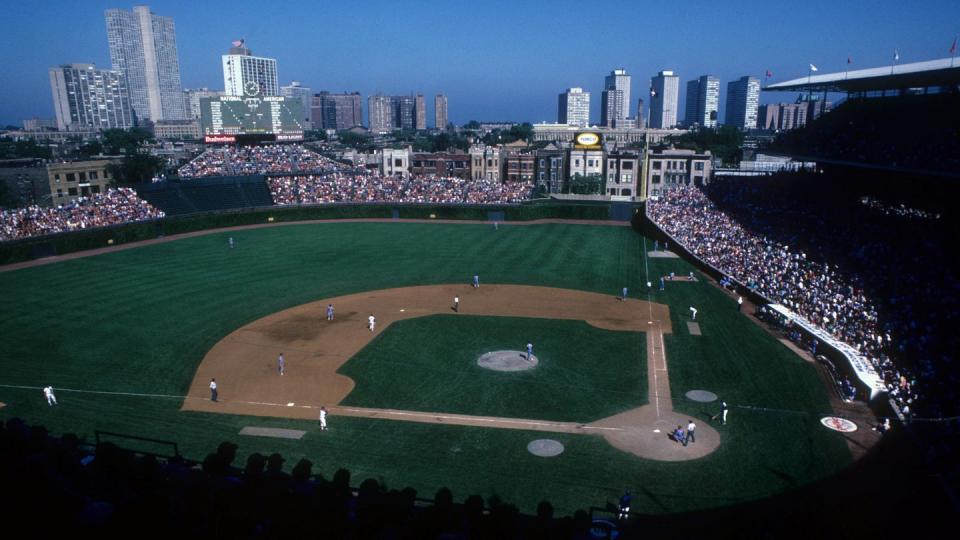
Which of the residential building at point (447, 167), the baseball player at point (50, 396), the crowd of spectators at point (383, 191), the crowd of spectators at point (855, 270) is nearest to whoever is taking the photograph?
the baseball player at point (50, 396)

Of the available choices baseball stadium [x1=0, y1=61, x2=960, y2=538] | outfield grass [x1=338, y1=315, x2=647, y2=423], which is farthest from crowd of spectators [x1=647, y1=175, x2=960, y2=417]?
outfield grass [x1=338, y1=315, x2=647, y2=423]

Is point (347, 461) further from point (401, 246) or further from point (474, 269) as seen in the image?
point (401, 246)

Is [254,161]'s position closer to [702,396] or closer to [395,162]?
[395,162]

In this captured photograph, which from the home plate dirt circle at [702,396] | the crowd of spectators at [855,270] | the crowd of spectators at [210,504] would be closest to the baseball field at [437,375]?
the home plate dirt circle at [702,396]

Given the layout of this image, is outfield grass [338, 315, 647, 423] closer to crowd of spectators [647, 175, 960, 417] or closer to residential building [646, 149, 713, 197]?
crowd of spectators [647, 175, 960, 417]

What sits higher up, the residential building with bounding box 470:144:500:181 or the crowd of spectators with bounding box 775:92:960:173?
the crowd of spectators with bounding box 775:92:960:173

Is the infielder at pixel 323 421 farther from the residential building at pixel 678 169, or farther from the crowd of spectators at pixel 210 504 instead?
the residential building at pixel 678 169

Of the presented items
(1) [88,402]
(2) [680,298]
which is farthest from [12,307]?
(2) [680,298]
